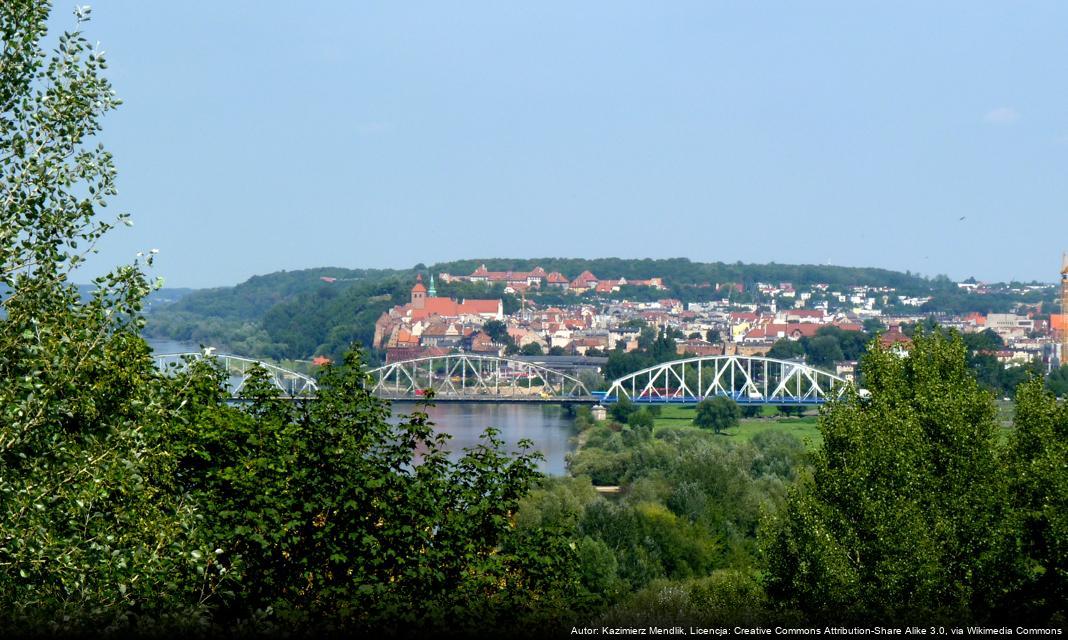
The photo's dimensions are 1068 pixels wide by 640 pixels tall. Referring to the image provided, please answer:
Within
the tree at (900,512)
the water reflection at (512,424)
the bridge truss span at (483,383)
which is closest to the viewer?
the tree at (900,512)

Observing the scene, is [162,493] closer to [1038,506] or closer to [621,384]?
[1038,506]

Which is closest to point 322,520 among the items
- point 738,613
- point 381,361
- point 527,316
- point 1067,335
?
point 738,613

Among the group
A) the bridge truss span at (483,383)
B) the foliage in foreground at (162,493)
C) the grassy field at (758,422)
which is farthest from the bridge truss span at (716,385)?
the foliage in foreground at (162,493)

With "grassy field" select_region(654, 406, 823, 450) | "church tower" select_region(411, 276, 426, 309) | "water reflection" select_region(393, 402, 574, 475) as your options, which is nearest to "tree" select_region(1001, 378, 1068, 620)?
"water reflection" select_region(393, 402, 574, 475)

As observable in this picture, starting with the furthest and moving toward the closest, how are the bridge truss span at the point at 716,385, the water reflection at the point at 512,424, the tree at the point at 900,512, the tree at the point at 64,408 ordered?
the bridge truss span at the point at 716,385 → the water reflection at the point at 512,424 → the tree at the point at 900,512 → the tree at the point at 64,408

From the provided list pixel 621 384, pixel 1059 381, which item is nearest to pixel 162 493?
pixel 1059 381

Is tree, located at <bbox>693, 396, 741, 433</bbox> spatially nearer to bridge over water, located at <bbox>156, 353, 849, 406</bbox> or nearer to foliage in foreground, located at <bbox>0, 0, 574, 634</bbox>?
bridge over water, located at <bbox>156, 353, 849, 406</bbox>

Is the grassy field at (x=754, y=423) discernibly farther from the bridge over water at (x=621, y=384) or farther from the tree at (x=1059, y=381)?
the tree at (x=1059, y=381)
